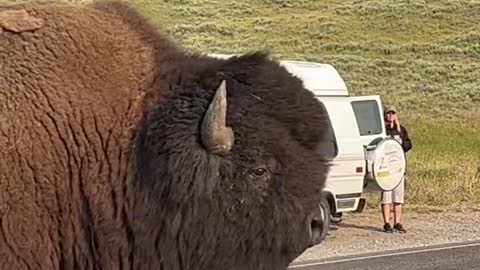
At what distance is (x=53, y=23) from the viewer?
11.7 feet

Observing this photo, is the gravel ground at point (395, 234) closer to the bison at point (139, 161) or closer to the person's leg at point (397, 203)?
the person's leg at point (397, 203)

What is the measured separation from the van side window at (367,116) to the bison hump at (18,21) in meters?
11.9

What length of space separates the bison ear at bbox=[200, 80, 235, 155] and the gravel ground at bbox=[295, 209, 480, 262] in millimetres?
9175

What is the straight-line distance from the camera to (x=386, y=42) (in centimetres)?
5028

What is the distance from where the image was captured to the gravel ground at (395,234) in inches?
528

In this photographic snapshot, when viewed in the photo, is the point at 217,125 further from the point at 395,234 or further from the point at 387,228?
the point at 387,228

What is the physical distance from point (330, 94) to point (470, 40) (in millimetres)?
36432

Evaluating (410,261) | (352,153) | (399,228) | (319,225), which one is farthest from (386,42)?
(319,225)

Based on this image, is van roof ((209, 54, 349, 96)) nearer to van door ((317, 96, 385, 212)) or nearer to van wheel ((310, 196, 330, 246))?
van door ((317, 96, 385, 212))

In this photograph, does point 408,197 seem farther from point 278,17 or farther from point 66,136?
point 278,17

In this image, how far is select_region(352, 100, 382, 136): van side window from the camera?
50.5 ft

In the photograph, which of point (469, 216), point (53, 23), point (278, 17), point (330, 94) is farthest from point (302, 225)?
point (278, 17)

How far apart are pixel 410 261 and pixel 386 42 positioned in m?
38.7

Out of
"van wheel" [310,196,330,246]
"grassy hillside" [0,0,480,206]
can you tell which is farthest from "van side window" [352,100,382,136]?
"van wheel" [310,196,330,246]
